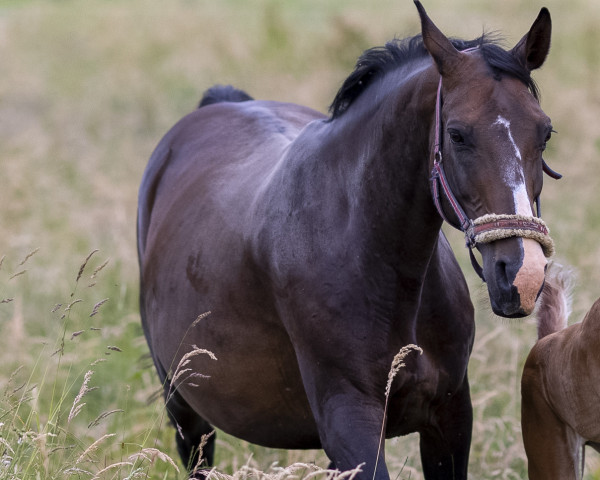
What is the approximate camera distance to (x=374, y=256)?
11.3 feet

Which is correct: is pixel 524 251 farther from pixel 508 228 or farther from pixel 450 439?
pixel 450 439

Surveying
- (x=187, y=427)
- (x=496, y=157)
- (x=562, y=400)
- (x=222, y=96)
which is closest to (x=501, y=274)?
(x=496, y=157)

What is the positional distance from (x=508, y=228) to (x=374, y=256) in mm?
721

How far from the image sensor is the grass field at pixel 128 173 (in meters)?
5.20

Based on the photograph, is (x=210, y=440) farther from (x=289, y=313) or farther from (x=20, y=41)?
(x=20, y=41)

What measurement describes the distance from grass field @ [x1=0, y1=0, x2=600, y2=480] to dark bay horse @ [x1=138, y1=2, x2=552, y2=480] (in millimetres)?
294

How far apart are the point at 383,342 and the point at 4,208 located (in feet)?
23.3

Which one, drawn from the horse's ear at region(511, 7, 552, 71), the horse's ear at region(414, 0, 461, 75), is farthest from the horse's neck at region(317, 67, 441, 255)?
the horse's ear at region(511, 7, 552, 71)

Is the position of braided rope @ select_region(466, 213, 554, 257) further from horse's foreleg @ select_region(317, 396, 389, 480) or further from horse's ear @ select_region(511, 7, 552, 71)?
horse's foreleg @ select_region(317, 396, 389, 480)

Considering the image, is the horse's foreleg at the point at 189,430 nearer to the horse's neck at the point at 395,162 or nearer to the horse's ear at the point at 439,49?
the horse's neck at the point at 395,162

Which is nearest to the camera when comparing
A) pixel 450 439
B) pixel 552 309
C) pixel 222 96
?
pixel 450 439

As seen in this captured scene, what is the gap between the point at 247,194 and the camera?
421cm

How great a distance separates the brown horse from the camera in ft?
10.8

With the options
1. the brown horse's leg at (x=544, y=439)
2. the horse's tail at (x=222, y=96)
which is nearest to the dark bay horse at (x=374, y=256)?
the brown horse's leg at (x=544, y=439)
